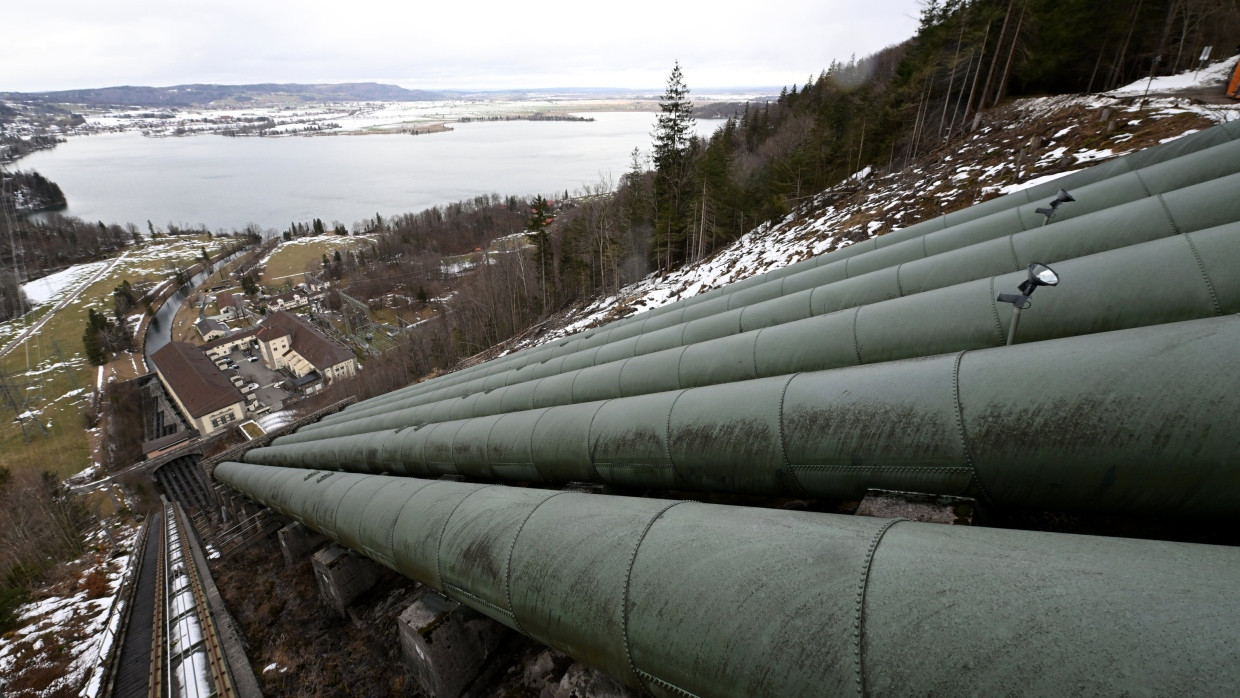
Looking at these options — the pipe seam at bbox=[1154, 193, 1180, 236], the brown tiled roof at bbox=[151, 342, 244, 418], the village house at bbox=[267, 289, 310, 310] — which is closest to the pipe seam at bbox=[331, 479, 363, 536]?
the pipe seam at bbox=[1154, 193, 1180, 236]

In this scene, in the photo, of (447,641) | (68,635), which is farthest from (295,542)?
(68,635)

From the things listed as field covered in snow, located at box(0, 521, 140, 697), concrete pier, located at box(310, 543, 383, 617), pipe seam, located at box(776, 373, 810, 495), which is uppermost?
pipe seam, located at box(776, 373, 810, 495)

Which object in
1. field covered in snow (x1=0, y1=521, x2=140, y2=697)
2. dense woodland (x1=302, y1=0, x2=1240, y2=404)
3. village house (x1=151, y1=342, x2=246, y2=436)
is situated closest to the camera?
field covered in snow (x1=0, y1=521, x2=140, y2=697)

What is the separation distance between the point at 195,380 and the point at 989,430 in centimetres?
6664

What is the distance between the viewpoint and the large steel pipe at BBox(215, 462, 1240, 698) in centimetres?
175

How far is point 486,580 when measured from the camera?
166 inches

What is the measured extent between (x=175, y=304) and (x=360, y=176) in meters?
124

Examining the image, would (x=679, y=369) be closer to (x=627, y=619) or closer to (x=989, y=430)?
(x=989, y=430)

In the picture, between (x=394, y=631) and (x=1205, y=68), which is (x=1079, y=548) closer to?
(x=394, y=631)

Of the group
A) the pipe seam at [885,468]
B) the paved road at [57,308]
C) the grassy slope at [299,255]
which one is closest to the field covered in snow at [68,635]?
the pipe seam at [885,468]

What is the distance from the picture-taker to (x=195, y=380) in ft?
162

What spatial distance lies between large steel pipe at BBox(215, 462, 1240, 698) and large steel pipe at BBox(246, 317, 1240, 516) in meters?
0.96

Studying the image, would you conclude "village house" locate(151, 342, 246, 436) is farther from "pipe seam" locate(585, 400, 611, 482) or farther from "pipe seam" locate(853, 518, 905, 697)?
"pipe seam" locate(853, 518, 905, 697)

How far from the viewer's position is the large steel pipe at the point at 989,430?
2.73m
